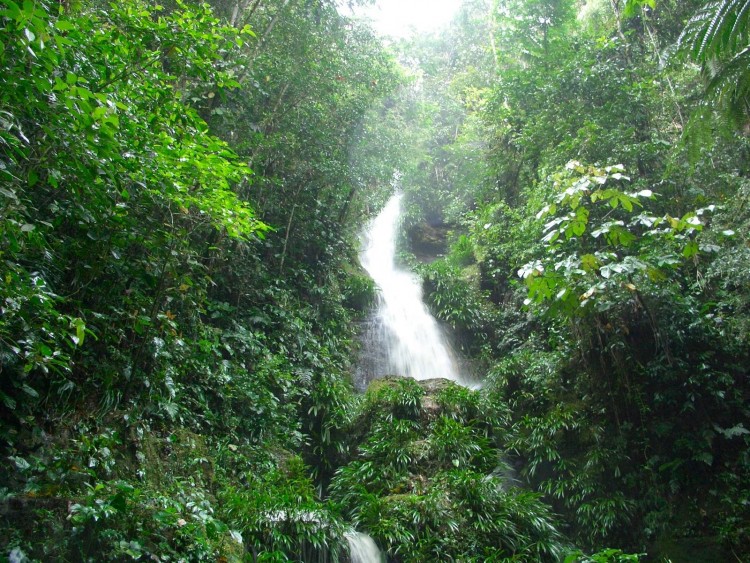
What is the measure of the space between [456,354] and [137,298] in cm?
871

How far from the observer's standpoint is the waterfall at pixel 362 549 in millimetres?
5562

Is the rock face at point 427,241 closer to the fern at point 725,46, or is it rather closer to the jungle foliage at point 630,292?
the jungle foliage at point 630,292

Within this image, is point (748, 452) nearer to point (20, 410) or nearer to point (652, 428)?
point (652, 428)

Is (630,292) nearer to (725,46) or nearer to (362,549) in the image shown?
(362,549)

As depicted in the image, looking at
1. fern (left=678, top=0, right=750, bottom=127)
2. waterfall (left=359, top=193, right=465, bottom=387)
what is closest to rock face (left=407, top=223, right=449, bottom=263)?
waterfall (left=359, top=193, right=465, bottom=387)

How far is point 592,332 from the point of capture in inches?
311

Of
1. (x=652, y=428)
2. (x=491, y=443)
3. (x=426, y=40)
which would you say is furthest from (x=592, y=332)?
(x=426, y=40)

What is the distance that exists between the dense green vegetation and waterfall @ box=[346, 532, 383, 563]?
0.15m

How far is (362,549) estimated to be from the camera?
18.6 ft

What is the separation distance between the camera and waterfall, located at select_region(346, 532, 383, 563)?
556 centimetres

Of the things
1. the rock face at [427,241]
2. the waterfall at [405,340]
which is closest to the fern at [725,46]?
the waterfall at [405,340]

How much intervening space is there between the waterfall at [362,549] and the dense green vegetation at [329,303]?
15cm

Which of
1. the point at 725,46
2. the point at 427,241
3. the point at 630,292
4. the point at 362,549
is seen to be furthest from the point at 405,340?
the point at 725,46

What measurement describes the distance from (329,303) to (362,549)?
5897mm
